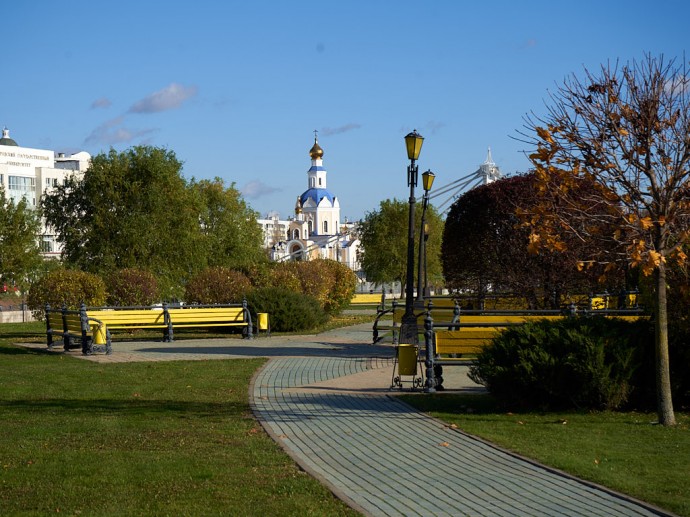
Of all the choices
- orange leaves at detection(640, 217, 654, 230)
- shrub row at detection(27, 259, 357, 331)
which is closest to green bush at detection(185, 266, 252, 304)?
shrub row at detection(27, 259, 357, 331)

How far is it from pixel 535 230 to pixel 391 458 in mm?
3370

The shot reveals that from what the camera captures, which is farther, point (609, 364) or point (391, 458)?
point (609, 364)

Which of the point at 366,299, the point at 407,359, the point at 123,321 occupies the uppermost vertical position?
the point at 366,299

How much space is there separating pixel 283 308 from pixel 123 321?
607cm

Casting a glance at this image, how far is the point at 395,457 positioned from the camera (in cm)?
920

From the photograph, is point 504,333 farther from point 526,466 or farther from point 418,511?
point 418,511

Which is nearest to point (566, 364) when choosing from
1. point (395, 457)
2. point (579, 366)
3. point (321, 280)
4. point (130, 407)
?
point (579, 366)

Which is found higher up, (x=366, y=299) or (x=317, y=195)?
(x=317, y=195)

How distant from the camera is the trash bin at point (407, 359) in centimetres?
1379

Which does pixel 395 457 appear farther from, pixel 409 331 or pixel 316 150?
pixel 316 150

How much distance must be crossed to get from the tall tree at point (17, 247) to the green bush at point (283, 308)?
81.3 feet

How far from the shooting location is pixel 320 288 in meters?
37.1

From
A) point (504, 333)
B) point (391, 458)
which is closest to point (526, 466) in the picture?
point (391, 458)

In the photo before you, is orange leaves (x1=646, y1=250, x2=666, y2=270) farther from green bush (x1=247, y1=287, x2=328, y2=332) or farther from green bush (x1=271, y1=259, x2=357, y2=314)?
green bush (x1=271, y1=259, x2=357, y2=314)
